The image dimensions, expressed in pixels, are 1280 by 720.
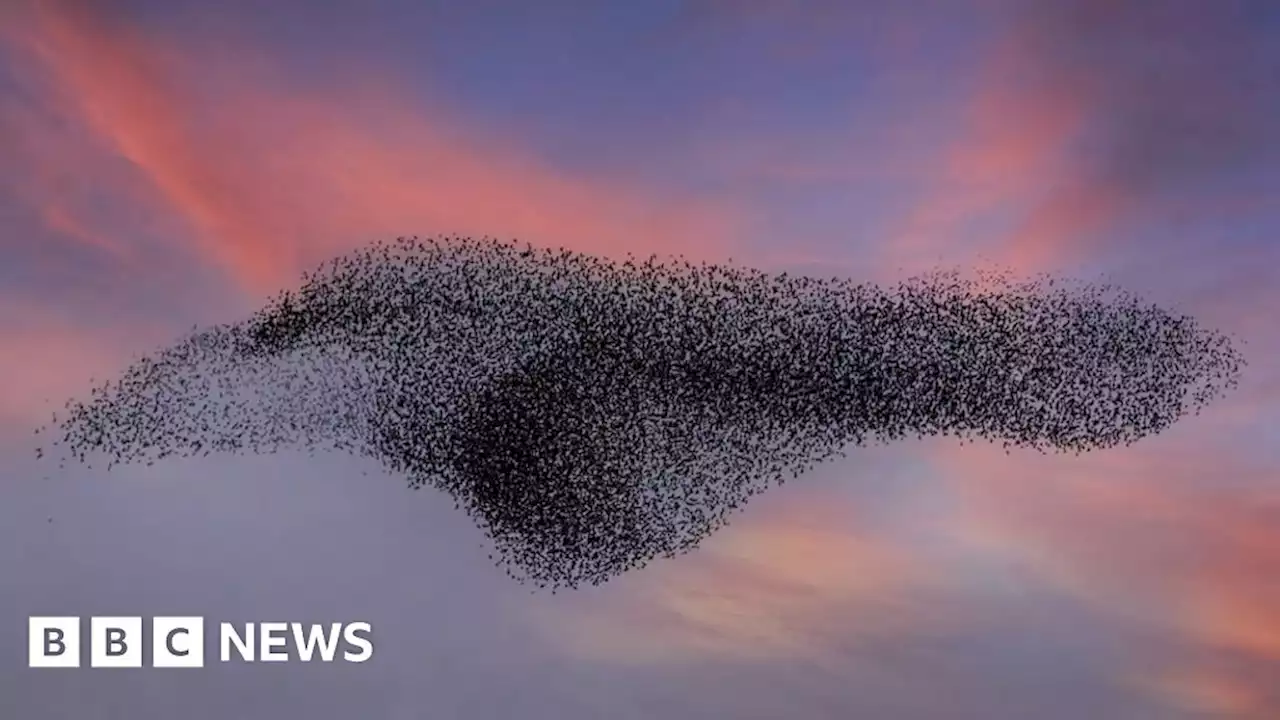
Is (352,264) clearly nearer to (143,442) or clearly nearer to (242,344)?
(242,344)

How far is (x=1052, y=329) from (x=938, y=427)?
129 cm

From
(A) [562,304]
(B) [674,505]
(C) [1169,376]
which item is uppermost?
(A) [562,304]

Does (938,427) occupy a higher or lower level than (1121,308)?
lower

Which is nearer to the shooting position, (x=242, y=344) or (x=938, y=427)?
(x=242, y=344)

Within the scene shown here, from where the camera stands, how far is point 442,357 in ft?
36.1

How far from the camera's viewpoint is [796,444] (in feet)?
36.7

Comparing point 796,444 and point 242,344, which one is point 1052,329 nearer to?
point 796,444

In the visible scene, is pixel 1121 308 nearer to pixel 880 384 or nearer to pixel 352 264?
pixel 880 384

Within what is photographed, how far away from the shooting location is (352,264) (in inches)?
420

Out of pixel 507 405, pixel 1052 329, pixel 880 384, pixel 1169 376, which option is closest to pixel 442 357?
pixel 507 405

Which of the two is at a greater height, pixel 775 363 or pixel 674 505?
pixel 775 363

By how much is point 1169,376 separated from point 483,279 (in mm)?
5927

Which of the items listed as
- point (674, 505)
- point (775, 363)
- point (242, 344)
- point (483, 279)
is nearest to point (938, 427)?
point (775, 363)

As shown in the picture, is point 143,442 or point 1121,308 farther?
point 1121,308
